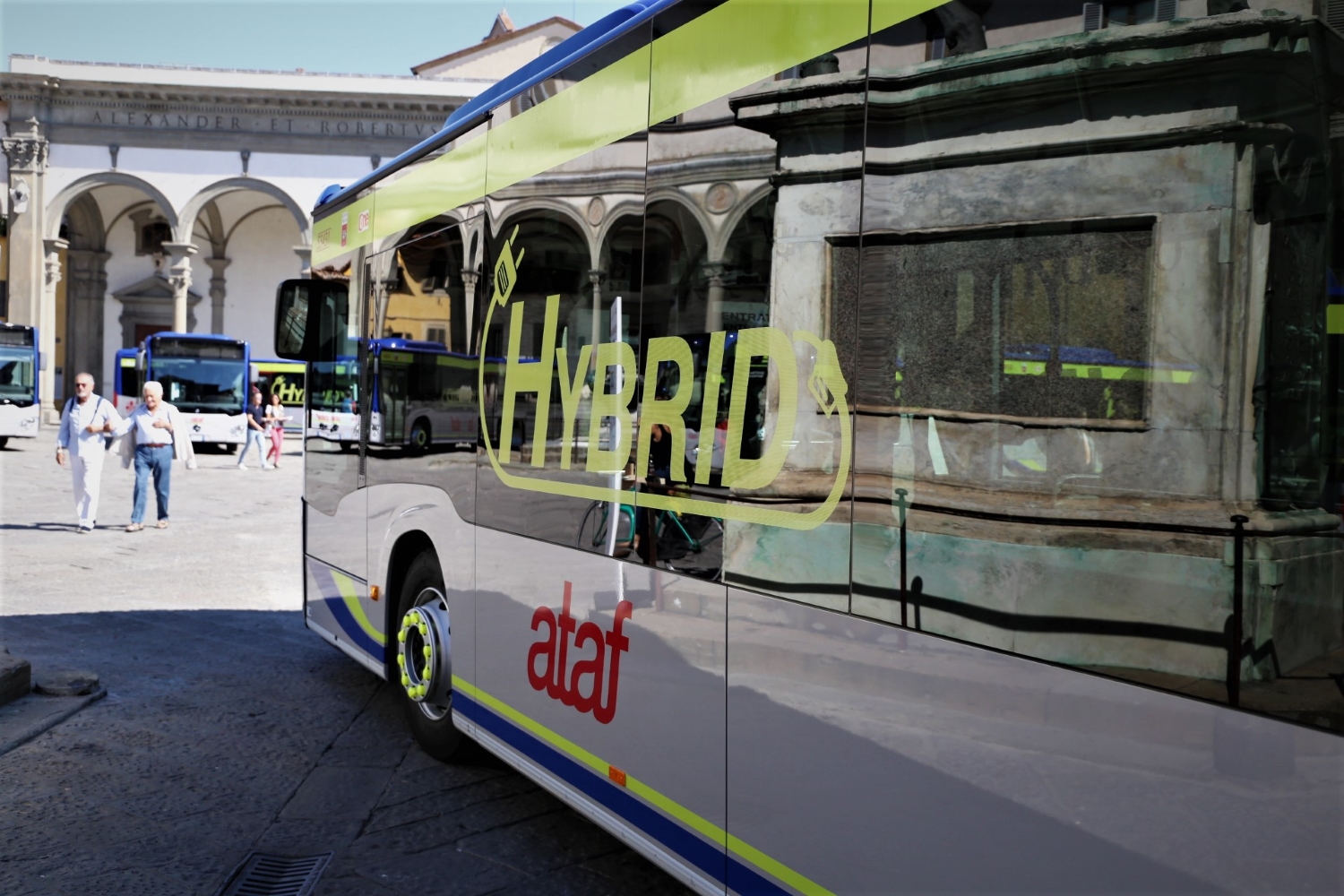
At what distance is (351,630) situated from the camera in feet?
18.8

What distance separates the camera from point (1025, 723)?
1.97 metres

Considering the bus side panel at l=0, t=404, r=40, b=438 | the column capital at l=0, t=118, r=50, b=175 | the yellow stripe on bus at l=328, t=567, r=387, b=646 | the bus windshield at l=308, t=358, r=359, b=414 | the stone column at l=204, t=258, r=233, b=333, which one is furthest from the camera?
the stone column at l=204, t=258, r=233, b=333

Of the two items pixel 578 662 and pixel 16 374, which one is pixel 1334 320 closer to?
pixel 578 662

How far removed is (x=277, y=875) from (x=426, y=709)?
1262 millimetres

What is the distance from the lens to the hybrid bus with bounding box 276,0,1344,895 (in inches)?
64.6

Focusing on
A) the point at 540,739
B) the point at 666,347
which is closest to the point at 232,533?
the point at 540,739

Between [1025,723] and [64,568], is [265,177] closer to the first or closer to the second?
[64,568]

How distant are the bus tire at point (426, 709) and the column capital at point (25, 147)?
113 feet

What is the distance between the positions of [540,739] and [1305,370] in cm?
275

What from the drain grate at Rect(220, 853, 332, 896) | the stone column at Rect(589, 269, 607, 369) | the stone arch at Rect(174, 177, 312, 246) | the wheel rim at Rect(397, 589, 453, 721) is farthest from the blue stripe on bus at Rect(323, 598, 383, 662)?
the stone arch at Rect(174, 177, 312, 246)

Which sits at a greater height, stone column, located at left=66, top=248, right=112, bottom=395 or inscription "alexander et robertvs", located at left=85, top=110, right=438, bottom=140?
inscription "alexander et robertvs", located at left=85, top=110, right=438, bottom=140

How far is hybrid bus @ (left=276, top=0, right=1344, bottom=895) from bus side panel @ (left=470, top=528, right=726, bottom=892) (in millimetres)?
16

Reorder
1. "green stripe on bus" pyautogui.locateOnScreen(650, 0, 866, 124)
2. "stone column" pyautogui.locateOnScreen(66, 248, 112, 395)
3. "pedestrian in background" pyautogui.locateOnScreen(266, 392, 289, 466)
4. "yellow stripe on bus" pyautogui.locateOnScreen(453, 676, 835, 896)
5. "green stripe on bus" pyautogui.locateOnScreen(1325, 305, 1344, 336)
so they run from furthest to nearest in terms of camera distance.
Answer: "stone column" pyautogui.locateOnScreen(66, 248, 112, 395)
"pedestrian in background" pyautogui.locateOnScreen(266, 392, 289, 466)
"yellow stripe on bus" pyautogui.locateOnScreen(453, 676, 835, 896)
"green stripe on bus" pyautogui.locateOnScreen(650, 0, 866, 124)
"green stripe on bus" pyautogui.locateOnScreen(1325, 305, 1344, 336)

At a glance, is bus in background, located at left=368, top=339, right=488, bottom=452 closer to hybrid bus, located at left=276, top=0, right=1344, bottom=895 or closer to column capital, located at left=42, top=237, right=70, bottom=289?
hybrid bus, located at left=276, top=0, right=1344, bottom=895
